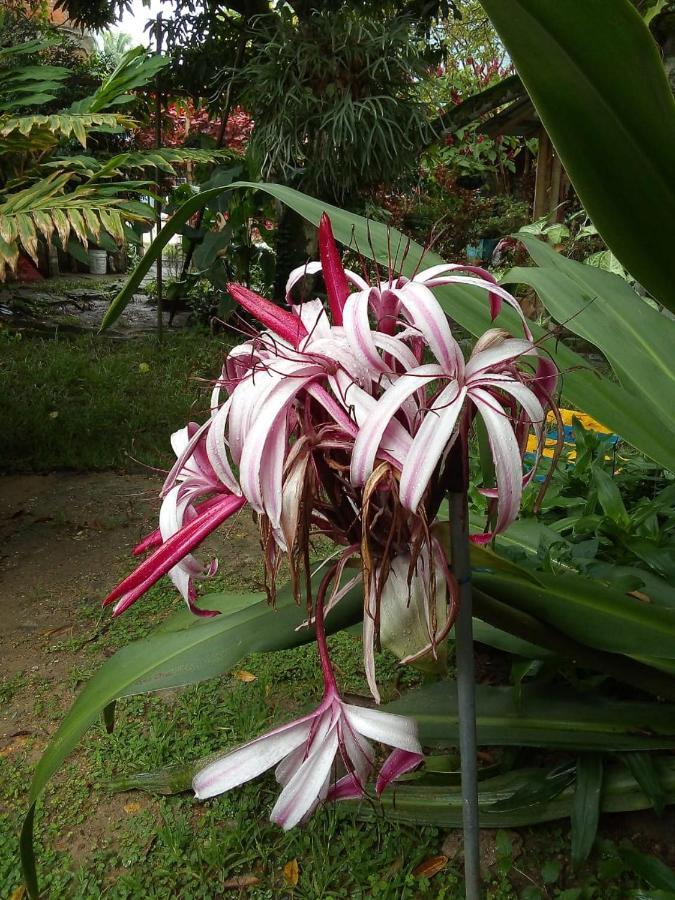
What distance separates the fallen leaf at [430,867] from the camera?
3.11 ft

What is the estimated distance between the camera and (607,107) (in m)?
0.42

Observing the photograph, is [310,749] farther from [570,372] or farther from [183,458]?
[570,372]

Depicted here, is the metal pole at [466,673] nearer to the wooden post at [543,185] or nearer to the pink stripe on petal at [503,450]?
the pink stripe on petal at [503,450]

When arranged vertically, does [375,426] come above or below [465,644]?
above

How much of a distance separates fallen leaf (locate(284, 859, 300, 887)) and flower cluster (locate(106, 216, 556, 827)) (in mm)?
564

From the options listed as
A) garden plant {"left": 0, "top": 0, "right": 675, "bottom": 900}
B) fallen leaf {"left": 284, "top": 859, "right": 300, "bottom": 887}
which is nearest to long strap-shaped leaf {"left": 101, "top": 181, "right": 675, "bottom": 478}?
garden plant {"left": 0, "top": 0, "right": 675, "bottom": 900}

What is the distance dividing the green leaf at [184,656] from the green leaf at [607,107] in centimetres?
33

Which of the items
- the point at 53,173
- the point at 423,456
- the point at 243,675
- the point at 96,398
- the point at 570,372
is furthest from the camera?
the point at 96,398

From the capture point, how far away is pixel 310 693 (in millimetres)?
1327

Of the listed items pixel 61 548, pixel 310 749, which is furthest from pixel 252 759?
pixel 61 548

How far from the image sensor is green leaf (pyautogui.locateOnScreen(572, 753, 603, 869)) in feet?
2.97

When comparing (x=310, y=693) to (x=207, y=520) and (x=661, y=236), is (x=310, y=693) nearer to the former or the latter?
(x=207, y=520)

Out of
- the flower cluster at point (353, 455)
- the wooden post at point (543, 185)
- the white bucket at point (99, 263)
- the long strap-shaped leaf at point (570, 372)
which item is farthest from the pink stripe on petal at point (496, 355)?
the white bucket at point (99, 263)

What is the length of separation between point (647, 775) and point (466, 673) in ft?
1.94
